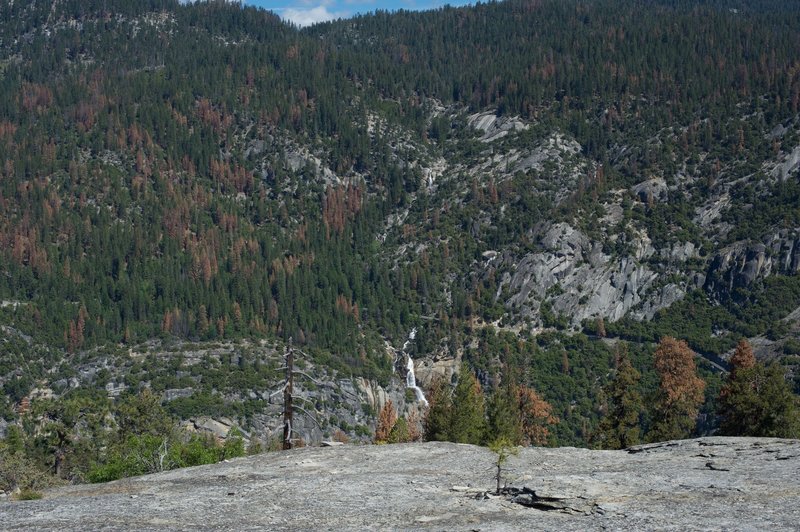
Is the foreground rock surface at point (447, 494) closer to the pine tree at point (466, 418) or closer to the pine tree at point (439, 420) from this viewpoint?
the pine tree at point (466, 418)

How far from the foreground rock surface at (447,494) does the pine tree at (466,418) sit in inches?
1119

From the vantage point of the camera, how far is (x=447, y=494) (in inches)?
1686

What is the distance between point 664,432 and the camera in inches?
3091

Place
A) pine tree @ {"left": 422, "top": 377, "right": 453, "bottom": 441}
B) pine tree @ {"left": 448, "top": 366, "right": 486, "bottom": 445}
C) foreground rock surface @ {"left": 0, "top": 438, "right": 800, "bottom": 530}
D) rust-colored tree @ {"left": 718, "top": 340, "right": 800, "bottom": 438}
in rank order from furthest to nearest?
pine tree @ {"left": 422, "top": 377, "right": 453, "bottom": 441}
pine tree @ {"left": 448, "top": 366, "right": 486, "bottom": 445}
rust-colored tree @ {"left": 718, "top": 340, "right": 800, "bottom": 438}
foreground rock surface @ {"left": 0, "top": 438, "right": 800, "bottom": 530}

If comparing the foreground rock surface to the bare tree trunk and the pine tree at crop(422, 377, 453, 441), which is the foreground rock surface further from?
the pine tree at crop(422, 377, 453, 441)

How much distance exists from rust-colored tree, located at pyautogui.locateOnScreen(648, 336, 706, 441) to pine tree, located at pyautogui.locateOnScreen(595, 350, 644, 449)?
2.03m

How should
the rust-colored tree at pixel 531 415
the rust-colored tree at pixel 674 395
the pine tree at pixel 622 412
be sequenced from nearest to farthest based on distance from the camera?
1. the pine tree at pixel 622 412
2. the rust-colored tree at pixel 674 395
3. the rust-colored tree at pixel 531 415

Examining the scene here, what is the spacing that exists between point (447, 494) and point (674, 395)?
140ft

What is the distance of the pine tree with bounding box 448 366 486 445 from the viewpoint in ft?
269

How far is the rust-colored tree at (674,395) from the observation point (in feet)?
259

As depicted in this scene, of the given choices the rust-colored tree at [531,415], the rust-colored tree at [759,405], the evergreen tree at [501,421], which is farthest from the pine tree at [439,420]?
the rust-colored tree at [759,405]

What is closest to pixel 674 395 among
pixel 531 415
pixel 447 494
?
pixel 531 415

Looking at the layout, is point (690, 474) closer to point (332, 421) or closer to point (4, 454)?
point (4, 454)

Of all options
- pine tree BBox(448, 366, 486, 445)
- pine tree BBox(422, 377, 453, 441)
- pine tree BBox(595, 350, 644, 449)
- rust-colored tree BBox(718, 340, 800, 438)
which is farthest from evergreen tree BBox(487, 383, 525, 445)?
rust-colored tree BBox(718, 340, 800, 438)
